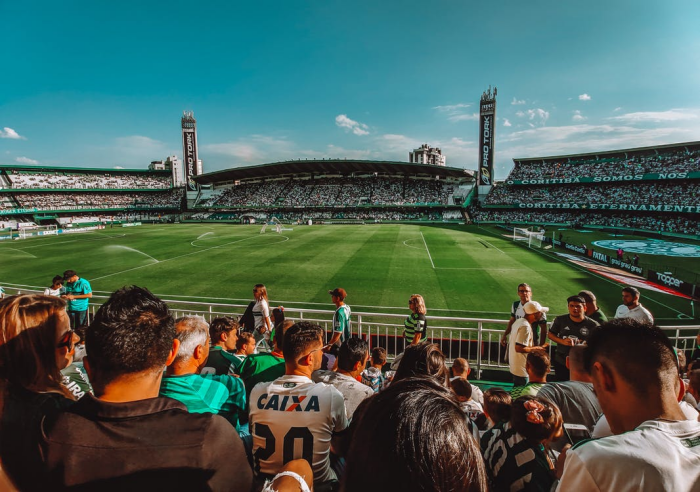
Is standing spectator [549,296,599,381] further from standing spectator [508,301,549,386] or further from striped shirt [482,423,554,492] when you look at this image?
striped shirt [482,423,554,492]

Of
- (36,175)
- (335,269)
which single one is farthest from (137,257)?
(36,175)

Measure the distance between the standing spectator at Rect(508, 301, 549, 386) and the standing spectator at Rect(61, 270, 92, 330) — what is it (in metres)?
10.6

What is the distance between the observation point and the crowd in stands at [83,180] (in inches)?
2852

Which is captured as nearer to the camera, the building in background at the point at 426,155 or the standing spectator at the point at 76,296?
the standing spectator at the point at 76,296

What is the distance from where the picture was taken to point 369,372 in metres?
4.82

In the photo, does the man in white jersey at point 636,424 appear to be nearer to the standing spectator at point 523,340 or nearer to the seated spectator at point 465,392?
the seated spectator at point 465,392

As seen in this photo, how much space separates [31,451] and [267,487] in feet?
3.81

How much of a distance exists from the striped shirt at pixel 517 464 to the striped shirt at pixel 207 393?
202 cm

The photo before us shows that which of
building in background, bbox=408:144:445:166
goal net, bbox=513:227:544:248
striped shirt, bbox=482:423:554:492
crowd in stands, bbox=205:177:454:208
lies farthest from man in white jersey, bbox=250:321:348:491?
building in background, bbox=408:144:445:166

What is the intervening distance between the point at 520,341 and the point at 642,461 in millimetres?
4648

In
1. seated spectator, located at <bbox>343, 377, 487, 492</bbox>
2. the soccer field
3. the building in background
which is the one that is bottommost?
the soccer field

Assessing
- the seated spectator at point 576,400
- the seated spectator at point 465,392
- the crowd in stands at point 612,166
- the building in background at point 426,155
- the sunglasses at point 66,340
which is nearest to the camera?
the sunglasses at point 66,340

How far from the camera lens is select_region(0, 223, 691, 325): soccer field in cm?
1564

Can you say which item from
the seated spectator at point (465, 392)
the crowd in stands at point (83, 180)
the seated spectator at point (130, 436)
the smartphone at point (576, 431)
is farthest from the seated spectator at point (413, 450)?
the crowd in stands at point (83, 180)
